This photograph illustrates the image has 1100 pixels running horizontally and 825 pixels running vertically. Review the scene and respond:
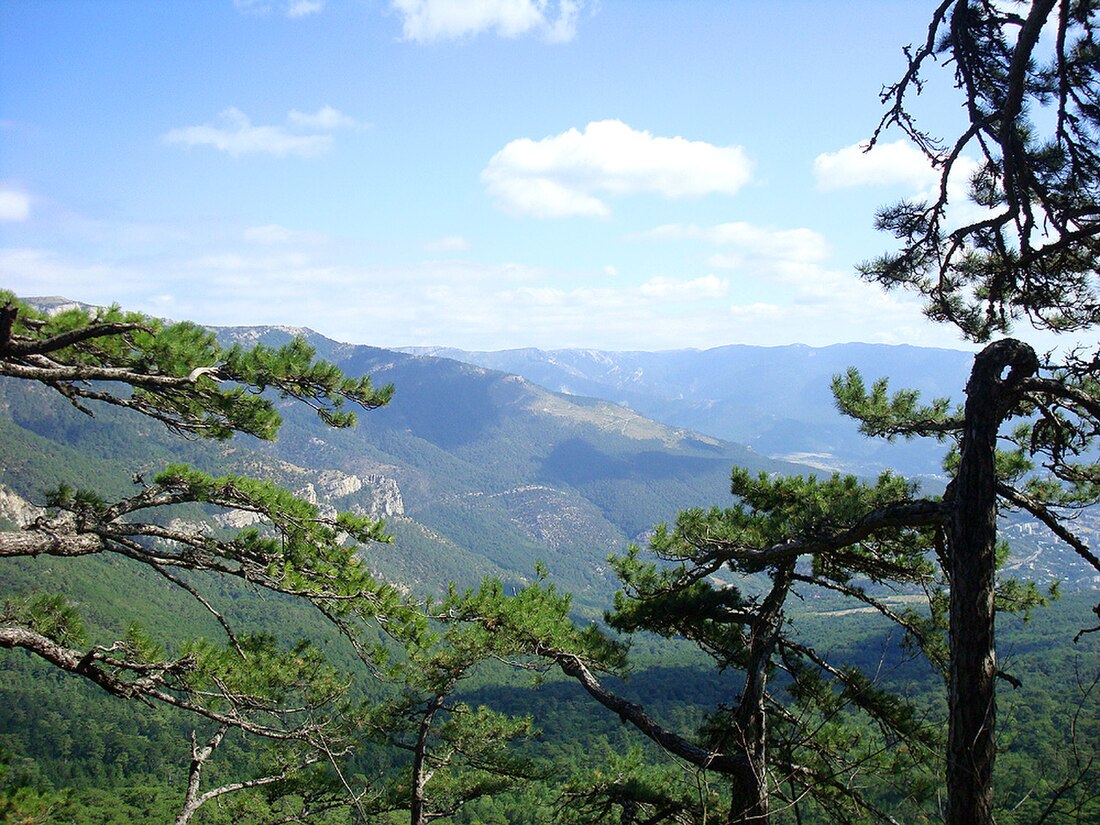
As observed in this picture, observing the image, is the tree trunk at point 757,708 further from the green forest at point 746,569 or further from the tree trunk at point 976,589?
the tree trunk at point 976,589

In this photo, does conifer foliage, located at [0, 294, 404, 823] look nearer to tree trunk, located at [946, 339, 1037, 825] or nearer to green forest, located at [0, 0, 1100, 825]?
green forest, located at [0, 0, 1100, 825]

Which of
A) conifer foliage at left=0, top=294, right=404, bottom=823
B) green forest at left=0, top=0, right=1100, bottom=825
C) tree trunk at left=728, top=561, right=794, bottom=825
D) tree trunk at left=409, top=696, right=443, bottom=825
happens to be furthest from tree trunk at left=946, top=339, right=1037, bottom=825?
tree trunk at left=409, top=696, right=443, bottom=825

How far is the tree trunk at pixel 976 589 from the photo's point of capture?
123 inches

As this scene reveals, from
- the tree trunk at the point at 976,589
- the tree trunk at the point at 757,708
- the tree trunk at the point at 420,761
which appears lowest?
the tree trunk at the point at 420,761

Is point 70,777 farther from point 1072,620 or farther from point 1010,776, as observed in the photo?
point 1072,620

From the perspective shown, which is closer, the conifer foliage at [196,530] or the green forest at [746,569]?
the green forest at [746,569]

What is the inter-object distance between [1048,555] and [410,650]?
177915mm

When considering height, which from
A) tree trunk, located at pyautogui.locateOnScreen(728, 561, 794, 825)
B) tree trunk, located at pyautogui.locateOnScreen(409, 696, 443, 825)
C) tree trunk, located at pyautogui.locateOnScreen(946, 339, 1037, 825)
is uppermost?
tree trunk, located at pyautogui.locateOnScreen(946, 339, 1037, 825)

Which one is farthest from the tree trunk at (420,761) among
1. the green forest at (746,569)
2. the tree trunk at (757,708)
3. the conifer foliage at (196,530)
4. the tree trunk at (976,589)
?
the tree trunk at (976,589)

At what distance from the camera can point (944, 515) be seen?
12.0ft

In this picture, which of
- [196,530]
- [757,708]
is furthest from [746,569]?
[196,530]

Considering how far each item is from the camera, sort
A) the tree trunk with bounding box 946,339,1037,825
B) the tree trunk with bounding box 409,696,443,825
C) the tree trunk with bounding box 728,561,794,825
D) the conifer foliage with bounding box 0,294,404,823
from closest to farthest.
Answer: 1. the tree trunk with bounding box 946,339,1037,825
2. the tree trunk with bounding box 728,561,794,825
3. the conifer foliage with bounding box 0,294,404,823
4. the tree trunk with bounding box 409,696,443,825

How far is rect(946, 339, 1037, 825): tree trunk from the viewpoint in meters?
3.12

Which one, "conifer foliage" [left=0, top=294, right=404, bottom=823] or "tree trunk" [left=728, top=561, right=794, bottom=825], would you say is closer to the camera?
"tree trunk" [left=728, top=561, right=794, bottom=825]
